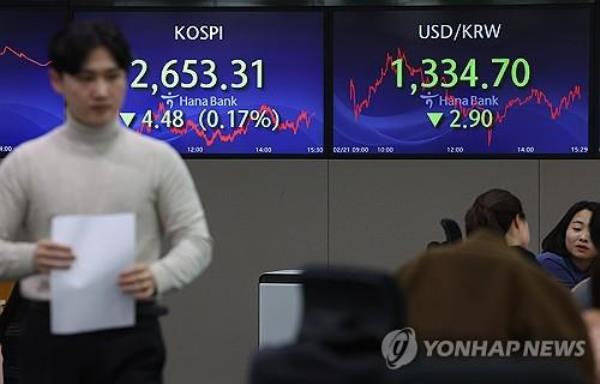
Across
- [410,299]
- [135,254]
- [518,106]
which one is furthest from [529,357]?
[518,106]

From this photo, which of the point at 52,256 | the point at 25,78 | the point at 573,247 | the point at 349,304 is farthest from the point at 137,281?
the point at 25,78

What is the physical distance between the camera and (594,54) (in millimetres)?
7945

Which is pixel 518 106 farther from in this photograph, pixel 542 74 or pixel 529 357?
pixel 529 357

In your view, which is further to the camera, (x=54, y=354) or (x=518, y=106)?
(x=518, y=106)

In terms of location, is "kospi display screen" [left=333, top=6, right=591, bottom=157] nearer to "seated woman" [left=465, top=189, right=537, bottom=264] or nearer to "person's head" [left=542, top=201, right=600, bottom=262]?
"person's head" [left=542, top=201, right=600, bottom=262]

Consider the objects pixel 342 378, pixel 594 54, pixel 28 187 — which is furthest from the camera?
pixel 594 54

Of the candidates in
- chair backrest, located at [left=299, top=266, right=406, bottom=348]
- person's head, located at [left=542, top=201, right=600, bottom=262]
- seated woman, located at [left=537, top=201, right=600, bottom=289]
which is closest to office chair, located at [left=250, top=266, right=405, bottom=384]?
chair backrest, located at [left=299, top=266, right=406, bottom=348]

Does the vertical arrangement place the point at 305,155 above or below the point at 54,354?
above

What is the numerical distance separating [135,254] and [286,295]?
3258 millimetres

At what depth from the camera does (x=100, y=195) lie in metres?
3.40

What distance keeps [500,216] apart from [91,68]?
2273mm

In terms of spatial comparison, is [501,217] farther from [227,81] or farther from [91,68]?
[227,81]

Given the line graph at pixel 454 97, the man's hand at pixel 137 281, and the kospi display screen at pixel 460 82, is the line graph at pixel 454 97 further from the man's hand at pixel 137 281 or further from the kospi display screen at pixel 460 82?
the man's hand at pixel 137 281

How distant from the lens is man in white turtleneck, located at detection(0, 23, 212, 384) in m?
3.38
